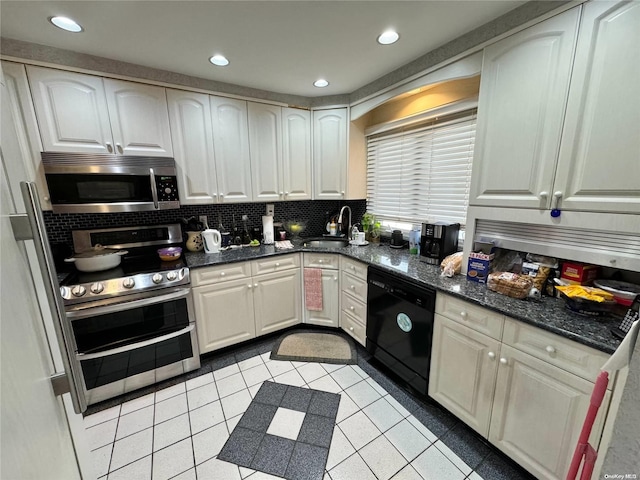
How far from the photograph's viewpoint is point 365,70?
212 cm

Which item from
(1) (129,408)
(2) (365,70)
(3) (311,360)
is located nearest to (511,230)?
(2) (365,70)

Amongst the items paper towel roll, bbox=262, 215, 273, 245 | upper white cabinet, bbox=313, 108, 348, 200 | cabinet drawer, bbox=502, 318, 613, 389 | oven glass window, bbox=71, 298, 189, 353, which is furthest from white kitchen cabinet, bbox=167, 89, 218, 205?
cabinet drawer, bbox=502, 318, 613, 389

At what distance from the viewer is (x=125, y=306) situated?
182 centimetres

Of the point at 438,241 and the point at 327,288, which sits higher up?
the point at 438,241

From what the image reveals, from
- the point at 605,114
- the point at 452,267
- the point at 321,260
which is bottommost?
the point at 321,260

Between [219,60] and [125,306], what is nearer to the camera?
[125,306]

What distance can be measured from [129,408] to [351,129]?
300cm

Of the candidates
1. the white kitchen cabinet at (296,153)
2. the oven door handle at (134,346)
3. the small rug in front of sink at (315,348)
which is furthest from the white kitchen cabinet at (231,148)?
the small rug in front of sink at (315,348)

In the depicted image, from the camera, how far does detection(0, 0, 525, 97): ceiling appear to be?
1.38m

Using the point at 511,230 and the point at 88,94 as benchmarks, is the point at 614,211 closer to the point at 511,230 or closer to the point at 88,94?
the point at 511,230

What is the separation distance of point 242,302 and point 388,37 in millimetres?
2286

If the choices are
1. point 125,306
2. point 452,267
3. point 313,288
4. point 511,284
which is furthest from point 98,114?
point 511,284

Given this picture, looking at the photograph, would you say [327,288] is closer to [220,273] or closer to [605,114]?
[220,273]

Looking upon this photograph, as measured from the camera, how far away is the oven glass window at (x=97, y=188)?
5.98 feet
